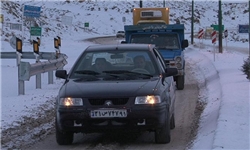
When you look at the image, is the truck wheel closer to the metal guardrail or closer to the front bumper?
the metal guardrail

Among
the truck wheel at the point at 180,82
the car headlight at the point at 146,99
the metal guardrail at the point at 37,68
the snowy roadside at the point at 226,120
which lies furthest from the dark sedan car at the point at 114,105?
the truck wheel at the point at 180,82

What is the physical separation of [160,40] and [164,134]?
8.84m

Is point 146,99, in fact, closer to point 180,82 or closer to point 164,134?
point 164,134

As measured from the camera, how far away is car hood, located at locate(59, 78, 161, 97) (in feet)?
26.5

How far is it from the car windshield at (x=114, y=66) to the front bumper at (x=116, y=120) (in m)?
0.93

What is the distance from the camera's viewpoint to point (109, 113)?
26.3 ft

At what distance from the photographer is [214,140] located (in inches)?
306

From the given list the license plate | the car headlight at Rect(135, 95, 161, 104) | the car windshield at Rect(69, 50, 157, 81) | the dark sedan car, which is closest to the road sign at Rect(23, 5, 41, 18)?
the car windshield at Rect(69, 50, 157, 81)

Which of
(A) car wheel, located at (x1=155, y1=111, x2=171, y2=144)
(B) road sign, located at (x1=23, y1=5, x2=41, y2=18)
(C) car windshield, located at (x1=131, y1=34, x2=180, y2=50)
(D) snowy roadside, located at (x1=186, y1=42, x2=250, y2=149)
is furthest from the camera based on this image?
(B) road sign, located at (x1=23, y1=5, x2=41, y2=18)

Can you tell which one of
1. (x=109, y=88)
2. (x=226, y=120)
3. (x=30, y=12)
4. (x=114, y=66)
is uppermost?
(x=30, y=12)

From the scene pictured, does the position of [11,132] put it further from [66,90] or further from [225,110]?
[225,110]

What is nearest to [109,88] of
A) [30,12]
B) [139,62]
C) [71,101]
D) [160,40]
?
[71,101]

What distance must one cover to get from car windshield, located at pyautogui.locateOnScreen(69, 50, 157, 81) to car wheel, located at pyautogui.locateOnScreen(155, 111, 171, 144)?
92 cm

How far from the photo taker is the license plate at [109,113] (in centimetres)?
→ 799
